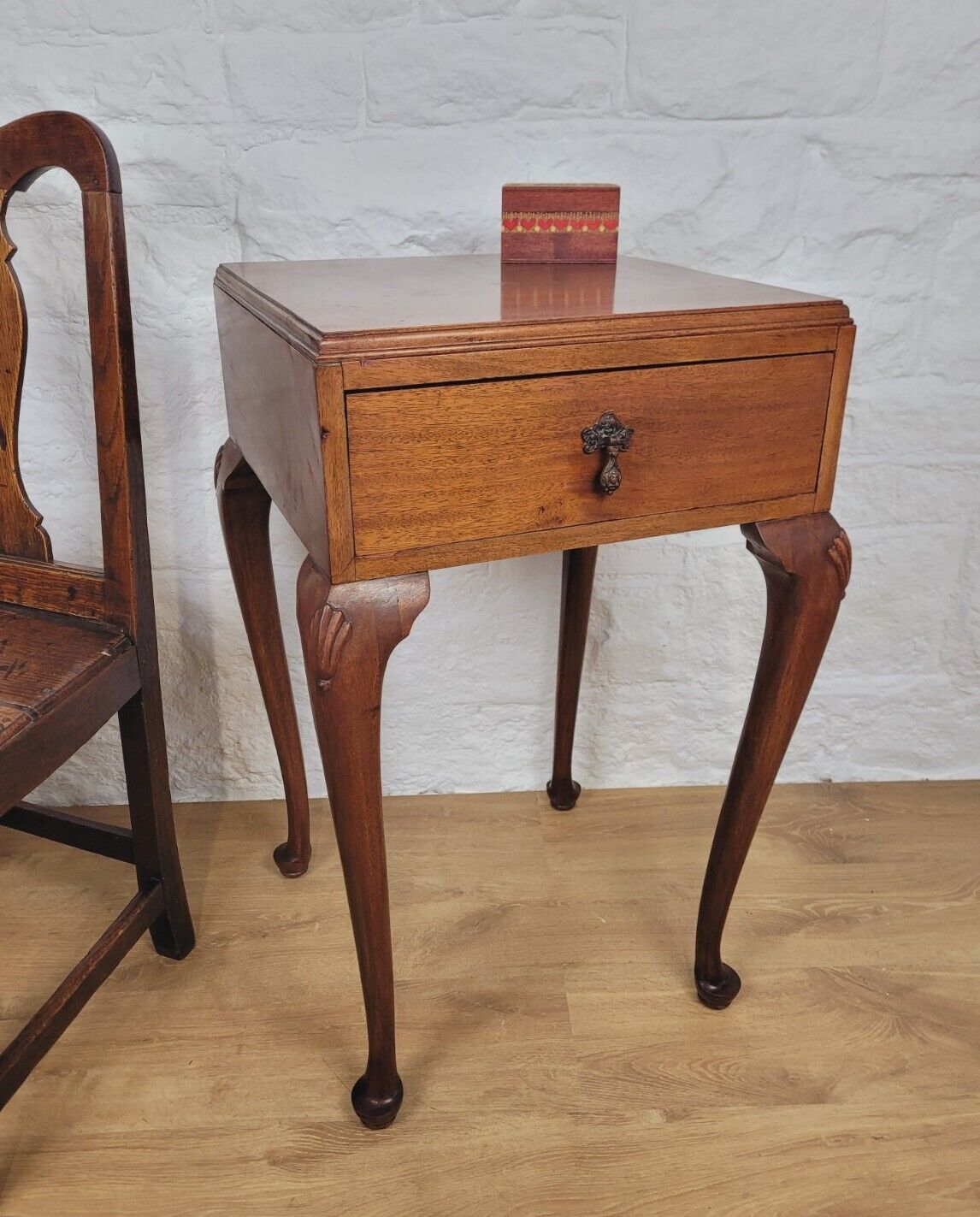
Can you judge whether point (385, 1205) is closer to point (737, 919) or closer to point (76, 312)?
point (737, 919)

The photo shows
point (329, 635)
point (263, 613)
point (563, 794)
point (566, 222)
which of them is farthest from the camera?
point (563, 794)

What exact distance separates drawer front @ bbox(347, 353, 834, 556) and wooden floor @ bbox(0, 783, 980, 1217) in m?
0.63

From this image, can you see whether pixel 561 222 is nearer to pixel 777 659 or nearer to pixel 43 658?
pixel 777 659

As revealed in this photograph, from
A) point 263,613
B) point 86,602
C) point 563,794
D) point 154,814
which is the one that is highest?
point 86,602

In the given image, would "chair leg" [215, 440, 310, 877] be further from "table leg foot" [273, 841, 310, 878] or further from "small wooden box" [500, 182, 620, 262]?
"small wooden box" [500, 182, 620, 262]

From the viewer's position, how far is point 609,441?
2.72ft

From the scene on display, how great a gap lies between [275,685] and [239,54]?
0.78 m

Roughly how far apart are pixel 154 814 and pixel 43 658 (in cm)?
26

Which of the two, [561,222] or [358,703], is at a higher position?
[561,222]

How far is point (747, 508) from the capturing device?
92 centimetres

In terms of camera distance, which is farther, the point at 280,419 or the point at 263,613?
the point at 263,613

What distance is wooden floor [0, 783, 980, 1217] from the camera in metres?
0.97

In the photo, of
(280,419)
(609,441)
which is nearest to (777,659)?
(609,441)

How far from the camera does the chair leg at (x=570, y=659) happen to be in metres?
1.37
